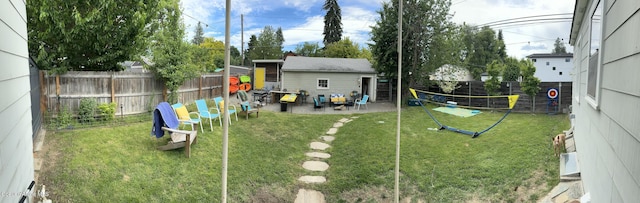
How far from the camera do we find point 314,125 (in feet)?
33.2

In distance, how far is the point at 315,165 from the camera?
6.53 m

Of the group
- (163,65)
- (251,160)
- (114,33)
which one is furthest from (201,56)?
(251,160)

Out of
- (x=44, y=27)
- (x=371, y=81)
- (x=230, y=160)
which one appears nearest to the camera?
(x=230, y=160)

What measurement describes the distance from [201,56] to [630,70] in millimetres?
19394

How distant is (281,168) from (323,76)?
33.4 feet

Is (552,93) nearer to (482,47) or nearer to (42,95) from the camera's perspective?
(42,95)

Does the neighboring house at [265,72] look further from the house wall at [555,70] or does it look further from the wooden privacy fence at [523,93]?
the house wall at [555,70]

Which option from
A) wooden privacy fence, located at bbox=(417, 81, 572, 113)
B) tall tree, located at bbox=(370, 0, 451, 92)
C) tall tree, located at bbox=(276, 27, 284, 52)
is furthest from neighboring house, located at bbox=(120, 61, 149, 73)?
tall tree, located at bbox=(276, 27, 284, 52)

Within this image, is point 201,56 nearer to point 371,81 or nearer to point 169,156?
point 371,81

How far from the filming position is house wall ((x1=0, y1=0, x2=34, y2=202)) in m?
2.35

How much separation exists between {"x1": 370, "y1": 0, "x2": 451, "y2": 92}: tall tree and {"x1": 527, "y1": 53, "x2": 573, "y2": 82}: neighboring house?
23.7m

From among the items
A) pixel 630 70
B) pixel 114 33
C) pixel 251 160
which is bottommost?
pixel 251 160

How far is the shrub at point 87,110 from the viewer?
24.1ft

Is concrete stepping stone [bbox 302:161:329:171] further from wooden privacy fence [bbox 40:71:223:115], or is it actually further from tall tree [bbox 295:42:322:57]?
tall tree [bbox 295:42:322:57]
